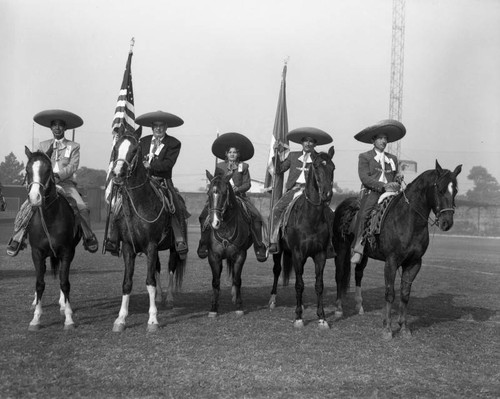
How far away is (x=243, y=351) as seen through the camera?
7402 millimetres

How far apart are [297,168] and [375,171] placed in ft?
4.93

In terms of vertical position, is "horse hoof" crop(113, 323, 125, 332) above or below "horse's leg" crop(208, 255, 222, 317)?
below

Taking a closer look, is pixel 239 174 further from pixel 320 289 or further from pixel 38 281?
pixel 38 281

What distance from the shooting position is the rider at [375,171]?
962cm

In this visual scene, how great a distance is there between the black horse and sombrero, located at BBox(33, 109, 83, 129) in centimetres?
273

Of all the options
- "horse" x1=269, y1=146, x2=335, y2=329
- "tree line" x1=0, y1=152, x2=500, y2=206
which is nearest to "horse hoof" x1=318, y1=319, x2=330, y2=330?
"horse" x1=269, y1=146, x2=335, y2=329

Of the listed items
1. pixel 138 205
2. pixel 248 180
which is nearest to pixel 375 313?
pixel 248 180

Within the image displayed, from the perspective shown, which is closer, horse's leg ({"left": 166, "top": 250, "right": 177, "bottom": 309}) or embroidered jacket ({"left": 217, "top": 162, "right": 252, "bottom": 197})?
horse's leg ({"left": 166, "top": 250, "right": 177, "bottom": 309})

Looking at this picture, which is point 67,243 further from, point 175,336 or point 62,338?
point 175,336

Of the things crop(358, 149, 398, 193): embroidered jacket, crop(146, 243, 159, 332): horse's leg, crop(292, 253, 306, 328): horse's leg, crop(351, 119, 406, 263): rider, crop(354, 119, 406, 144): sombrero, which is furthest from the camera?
crop(354, 119, 406, 144): sombrero

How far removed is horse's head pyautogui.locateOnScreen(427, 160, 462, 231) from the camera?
8.07m

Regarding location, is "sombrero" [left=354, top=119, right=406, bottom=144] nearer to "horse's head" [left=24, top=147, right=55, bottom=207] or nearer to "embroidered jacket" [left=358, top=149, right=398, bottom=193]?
"embroidered jacket" [left=358, top=149, right=398, bottom=193]

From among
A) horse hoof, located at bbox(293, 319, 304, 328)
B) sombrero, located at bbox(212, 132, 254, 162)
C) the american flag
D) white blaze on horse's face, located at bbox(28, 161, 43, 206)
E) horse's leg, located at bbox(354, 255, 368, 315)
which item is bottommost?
→ horse hoof, located at bbox(293, 319, 304, 328)

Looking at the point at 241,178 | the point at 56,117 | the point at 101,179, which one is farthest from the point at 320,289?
the point at 101,179
